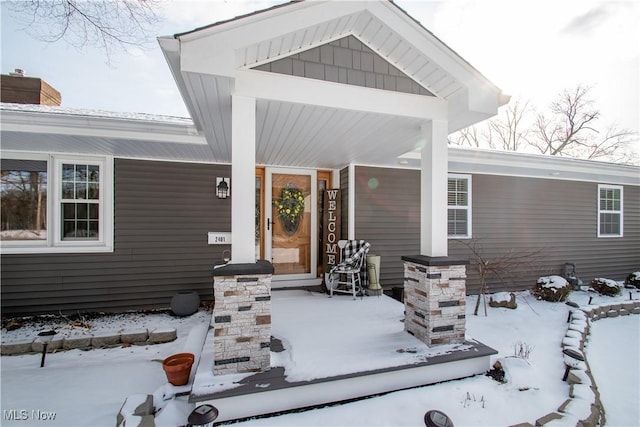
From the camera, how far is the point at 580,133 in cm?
1536

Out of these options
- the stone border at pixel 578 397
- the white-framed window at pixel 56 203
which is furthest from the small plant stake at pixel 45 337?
the stone border at pixel 578 397

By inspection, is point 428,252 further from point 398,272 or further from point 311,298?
point 398,272

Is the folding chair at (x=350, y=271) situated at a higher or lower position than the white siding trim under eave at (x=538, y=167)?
lower

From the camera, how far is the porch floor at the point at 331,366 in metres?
2.19

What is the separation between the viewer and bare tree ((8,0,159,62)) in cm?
317

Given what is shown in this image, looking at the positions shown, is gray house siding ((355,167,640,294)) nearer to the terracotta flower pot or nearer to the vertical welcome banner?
the vertical welcome banner

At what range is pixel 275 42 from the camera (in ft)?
7.84

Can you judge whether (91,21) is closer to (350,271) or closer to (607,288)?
(350,271)

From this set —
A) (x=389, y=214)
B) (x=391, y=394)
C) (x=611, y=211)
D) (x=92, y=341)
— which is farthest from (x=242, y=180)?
(x=611, y=211)

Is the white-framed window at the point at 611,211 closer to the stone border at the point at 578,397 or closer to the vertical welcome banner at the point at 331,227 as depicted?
the stone border at the point at 578,397

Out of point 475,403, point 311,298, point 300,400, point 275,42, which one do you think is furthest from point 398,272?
point 275,42

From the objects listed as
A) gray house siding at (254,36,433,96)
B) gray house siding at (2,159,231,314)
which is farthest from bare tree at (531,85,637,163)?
gray house siding at (2,159,231,314)

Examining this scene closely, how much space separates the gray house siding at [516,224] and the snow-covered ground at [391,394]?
6.28 ft

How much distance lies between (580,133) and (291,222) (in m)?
17.5
